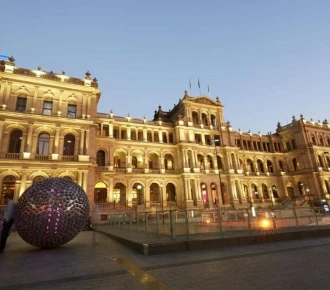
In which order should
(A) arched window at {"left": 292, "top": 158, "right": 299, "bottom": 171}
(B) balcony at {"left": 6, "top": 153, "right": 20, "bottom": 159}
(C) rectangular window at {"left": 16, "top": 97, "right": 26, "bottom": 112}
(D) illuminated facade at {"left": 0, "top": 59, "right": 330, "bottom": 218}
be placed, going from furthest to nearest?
(A) arched window at {"left": 292, "top": 158, "right": 299, "bottom": 171}, (C) rectangular window at {"left": 16, "top": 97, "right": 26, "bottom": 112}, (D) illuminated facade at {"left": 0, "top": 59, "right": 330, "bottom": 218}, (B) balcony at {"left": 6, "top": 153, "right": 20, "bottom": 159}

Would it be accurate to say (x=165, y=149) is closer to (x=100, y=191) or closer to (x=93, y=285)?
(x=100, y=191)

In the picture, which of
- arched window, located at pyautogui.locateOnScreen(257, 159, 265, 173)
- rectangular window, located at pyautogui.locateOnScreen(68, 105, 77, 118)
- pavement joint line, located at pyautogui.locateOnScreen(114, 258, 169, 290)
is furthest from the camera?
arched window, located at pyautogui.locateOnScreen(257, 159, 265, 173)

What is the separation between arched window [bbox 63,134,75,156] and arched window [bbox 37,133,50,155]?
1842 millimetres

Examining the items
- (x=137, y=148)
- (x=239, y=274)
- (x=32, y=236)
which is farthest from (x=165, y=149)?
(x=239, y=274)

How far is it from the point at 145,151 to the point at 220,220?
2645 centimetres

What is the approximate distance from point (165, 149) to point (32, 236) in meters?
29.1

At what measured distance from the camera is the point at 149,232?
1025cm

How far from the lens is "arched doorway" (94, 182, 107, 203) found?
2975 cm

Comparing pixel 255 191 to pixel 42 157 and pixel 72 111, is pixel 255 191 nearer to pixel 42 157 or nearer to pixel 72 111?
pixel 72 111

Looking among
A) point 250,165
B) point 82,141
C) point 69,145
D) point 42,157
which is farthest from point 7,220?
point 250,165

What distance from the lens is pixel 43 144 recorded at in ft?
78.9

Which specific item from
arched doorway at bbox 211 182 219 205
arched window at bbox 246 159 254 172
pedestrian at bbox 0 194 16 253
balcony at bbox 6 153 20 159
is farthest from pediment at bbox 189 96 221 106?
pedestrian at bbox 0 194 16 253

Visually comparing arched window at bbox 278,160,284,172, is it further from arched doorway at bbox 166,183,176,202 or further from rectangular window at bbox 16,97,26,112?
rectangular window at bbox 16,97,26,112

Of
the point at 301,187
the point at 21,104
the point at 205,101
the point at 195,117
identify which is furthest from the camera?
the point at 301,187
